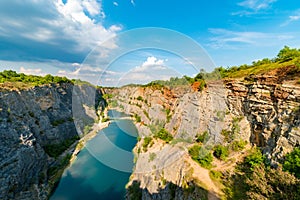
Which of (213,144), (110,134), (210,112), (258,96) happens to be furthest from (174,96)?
(110,134)

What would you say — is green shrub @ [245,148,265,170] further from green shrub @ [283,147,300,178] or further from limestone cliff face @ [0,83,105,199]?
limestone cliff face @ [0,83,105,199]

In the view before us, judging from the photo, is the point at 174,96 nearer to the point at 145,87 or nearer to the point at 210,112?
the point at 210,112

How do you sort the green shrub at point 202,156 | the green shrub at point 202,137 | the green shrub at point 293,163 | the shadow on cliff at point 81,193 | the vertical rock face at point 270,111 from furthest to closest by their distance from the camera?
the shadow on cliff at point 81,193
the green shrub at point 202,137
the green shrub at point 202,156
the vertical rock face at point 270,111
the green shrub at point 293,163

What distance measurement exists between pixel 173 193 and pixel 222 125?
23.3ft

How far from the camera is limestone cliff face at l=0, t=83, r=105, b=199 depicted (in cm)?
1407

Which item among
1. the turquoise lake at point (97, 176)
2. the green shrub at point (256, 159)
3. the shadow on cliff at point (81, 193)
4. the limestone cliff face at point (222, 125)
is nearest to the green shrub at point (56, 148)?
the turquoise lake at point (97, 176)

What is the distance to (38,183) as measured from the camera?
17.3m

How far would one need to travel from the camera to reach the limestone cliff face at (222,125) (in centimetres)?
896

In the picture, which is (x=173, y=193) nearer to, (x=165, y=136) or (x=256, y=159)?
(x=256, y=159)

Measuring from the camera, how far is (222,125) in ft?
47.5

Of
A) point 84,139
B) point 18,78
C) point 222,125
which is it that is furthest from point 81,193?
point 18,78

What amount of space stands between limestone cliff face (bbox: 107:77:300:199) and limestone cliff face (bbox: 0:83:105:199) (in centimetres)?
974

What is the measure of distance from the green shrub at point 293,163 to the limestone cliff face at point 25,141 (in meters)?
18.8

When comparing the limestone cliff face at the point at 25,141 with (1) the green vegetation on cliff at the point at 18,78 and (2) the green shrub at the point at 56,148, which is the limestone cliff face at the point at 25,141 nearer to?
(2) the green shrub at the point at 56,148
